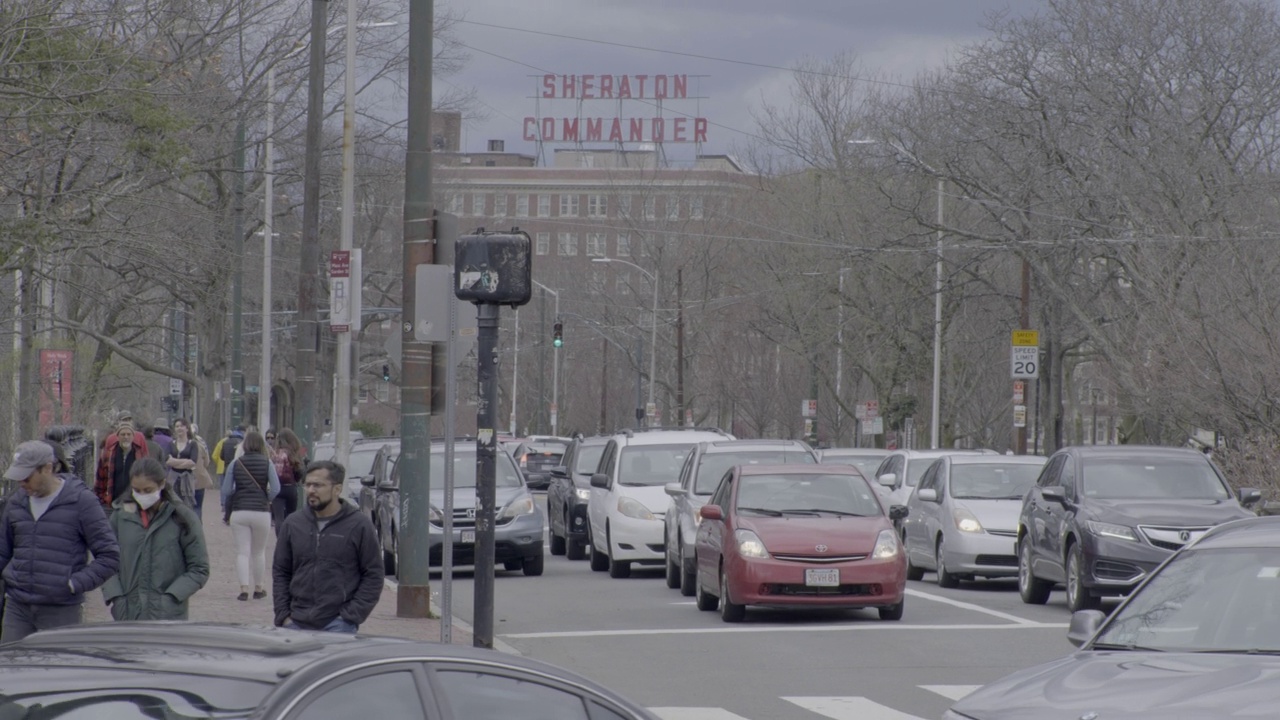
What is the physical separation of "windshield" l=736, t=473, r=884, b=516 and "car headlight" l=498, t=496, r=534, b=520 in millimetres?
5543

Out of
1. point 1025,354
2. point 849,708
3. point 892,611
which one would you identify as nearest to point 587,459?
point 892,611

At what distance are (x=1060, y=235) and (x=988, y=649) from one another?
2550cm

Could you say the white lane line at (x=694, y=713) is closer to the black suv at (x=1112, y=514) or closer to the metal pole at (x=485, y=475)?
the metal pole at (x=485, y=475)

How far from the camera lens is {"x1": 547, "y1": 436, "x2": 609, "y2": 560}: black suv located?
26516mm

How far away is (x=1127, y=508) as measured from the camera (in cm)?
1712

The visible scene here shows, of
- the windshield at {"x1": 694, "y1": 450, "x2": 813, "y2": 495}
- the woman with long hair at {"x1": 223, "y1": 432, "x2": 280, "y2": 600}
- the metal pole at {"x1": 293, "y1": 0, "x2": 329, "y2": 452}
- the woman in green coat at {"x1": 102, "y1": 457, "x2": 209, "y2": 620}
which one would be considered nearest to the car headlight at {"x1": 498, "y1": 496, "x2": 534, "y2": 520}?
the windshield at {"x1": 694, "y1": 450, "x2": 813, "y2": 495}

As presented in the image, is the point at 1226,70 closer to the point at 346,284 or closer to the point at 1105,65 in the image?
the point at 1105,65

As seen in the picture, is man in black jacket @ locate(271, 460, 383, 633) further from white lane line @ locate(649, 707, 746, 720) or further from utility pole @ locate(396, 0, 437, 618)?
utility pole @ locate(396, 0, 437, 618)

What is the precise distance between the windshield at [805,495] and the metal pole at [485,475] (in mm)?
5519

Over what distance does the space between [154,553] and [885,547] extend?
852 cm

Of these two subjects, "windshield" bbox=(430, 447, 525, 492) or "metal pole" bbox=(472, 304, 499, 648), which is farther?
"windshield" bbox=(430, 447, 525, 492)

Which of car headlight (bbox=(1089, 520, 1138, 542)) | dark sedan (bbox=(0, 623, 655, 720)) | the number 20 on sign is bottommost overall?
car headlight (bbox=(1089, 520, 1138, 542))

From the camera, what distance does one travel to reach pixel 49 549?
9.52 m

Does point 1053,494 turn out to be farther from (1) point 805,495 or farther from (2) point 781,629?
(2) point 781,629
